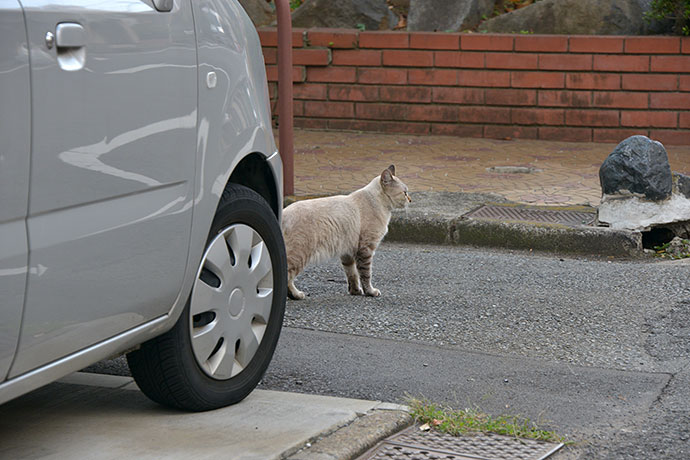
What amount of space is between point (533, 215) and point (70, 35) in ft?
18.4

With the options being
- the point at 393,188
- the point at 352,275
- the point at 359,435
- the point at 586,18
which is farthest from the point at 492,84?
the point at 359,435

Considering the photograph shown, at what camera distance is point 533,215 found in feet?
25.2

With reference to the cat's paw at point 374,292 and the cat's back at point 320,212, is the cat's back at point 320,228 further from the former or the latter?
the cat's paw at point 374,292

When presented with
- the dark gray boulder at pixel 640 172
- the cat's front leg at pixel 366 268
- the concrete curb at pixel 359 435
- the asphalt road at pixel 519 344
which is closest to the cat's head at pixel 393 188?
the cat's front leg at pixel 366 268

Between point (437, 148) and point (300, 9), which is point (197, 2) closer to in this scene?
point (437, 148)

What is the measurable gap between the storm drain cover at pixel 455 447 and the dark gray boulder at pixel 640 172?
4194 millimetres

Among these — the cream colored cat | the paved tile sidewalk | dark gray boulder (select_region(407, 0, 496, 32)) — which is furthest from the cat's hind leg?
dark gray boulder (select_region(407, 0, 496, 32))

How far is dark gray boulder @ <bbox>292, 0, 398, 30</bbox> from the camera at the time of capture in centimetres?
1248

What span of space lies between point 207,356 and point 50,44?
4.15ft

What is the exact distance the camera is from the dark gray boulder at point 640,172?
23.3 feet

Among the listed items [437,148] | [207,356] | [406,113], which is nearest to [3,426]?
[207,356]

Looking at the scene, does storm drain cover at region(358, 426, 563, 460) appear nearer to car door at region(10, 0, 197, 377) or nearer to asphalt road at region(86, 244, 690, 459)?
asphalt road at region(86, 244, 690, 459)

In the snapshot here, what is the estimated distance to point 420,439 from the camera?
336cm

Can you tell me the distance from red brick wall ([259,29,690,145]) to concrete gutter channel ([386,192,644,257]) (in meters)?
3.71
